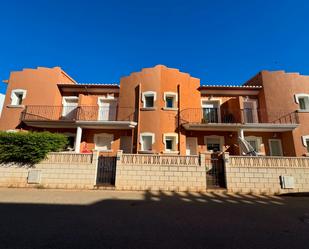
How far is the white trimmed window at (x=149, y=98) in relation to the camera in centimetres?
1488

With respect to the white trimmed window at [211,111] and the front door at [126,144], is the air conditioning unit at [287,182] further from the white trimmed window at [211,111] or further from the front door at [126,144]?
the front door at [126,144]

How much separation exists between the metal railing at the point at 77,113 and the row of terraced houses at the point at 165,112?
2.8 inches

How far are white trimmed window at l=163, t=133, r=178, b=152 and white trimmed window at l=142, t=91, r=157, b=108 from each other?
2791mm

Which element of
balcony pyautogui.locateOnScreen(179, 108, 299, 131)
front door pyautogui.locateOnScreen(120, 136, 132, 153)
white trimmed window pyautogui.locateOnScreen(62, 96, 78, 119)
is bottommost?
front door pyautogui.locateOnScreen(120, 136, 132, 153)

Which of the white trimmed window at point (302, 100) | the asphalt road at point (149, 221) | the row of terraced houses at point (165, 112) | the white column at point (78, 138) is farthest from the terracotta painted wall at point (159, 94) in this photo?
the white trimmed window at point (302, 100)

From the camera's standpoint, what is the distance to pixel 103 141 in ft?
48.9

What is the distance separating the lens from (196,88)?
52.3 feet

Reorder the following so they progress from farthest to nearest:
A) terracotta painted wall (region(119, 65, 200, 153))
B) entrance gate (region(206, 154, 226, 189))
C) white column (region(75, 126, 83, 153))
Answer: terracotta painted wall (region(119, 65, 200, 153)), white column (region(75, 126, 83, 153)), entrance gate (region(206, 154, 226, 189))

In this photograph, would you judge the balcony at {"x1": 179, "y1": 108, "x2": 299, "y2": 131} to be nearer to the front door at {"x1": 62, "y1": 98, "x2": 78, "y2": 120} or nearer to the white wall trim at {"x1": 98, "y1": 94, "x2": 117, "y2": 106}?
the white wall trim at {"x1": 98, "y1": 94, "x2": 117, "y2": 106}

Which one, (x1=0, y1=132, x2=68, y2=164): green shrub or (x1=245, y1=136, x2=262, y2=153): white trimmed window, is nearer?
(x1=0, y1=132, x2=68, y2=164): green shrub

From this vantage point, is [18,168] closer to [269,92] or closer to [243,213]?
[243,213]

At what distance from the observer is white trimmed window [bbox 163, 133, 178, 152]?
14.0 m

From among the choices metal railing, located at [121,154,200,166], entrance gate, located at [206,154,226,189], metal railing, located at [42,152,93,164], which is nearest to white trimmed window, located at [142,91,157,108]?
metal railing, located at [121,154,200,166]

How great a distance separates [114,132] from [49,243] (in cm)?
1127
